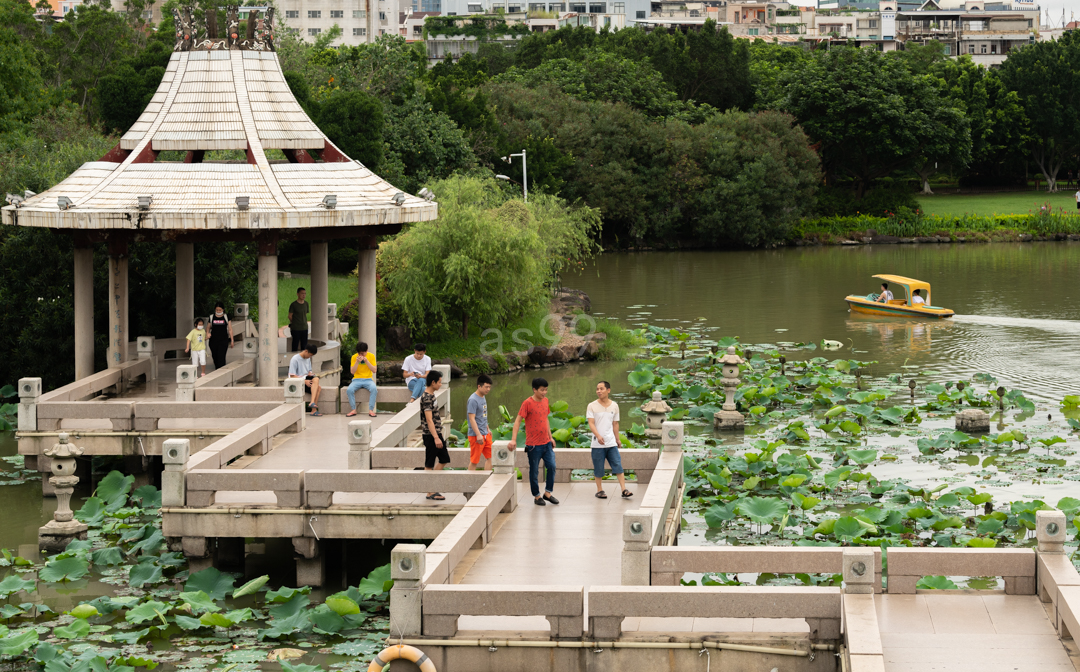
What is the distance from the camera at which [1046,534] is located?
496 inches

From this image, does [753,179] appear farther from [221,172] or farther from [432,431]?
[432,431]

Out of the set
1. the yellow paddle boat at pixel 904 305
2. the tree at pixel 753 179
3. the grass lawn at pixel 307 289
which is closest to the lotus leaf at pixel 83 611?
the grass lawn at pixel 307 289

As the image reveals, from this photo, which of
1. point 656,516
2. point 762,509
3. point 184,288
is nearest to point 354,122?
point 184,288

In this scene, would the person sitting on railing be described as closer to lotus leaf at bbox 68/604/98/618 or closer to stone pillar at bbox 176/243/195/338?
stone pillar at bbox 176/243/195/338

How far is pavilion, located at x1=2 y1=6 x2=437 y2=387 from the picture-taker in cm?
2284

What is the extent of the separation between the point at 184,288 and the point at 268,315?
4.04m

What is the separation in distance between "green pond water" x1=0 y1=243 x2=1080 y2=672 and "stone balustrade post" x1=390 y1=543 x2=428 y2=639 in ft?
6.43

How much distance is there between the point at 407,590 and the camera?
11992 mm

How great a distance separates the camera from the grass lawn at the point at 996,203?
77.6 metres

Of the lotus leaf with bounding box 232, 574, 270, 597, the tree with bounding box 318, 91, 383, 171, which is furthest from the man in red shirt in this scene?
the tree with bounding box 318, 91, 383, 171

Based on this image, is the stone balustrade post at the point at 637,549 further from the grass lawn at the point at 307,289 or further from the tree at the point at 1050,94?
the tree at the point at 1050,94

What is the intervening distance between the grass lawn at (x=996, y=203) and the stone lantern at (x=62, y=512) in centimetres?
6648

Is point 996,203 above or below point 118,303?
above

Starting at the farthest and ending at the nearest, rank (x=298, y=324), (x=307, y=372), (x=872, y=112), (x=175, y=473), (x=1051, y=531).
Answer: (x=872, y=112) → (x=298, y=324) → (x=307, y=372) → (x=175, y=473) → (x=1051, y=531)
